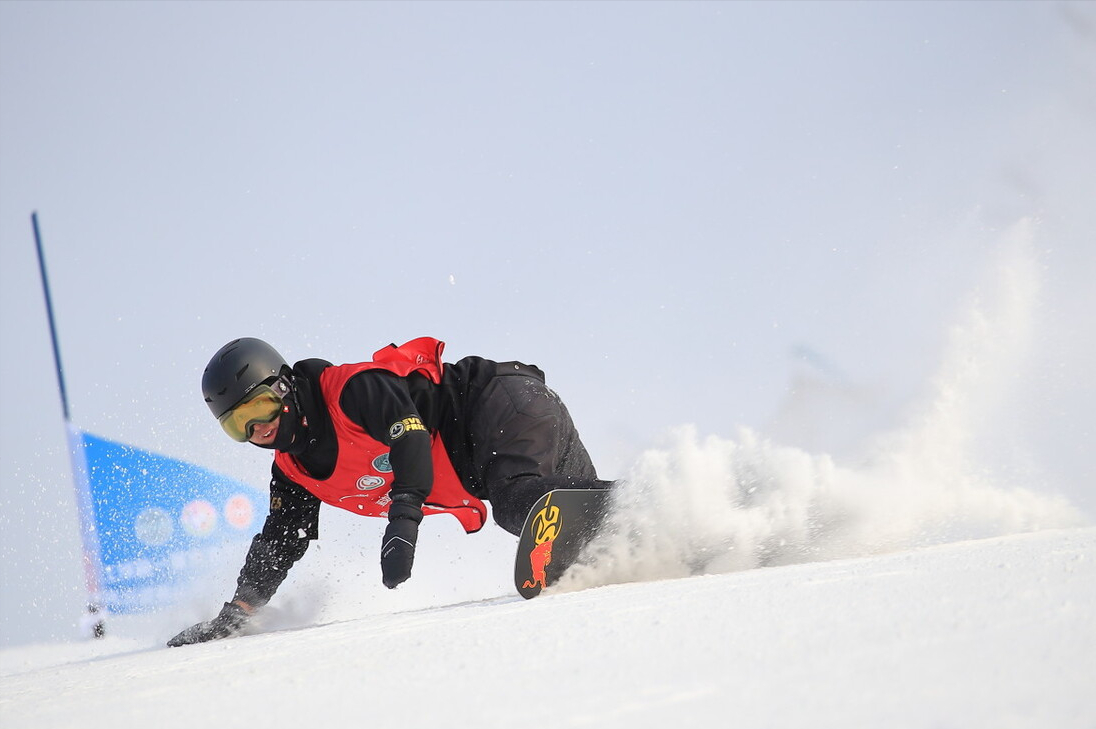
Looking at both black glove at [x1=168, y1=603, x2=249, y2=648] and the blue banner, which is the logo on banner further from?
black glove at [x1=168, y1=603, x2=249, y2=648]

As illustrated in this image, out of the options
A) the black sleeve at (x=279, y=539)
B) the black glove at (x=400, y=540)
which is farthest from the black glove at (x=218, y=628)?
the black glove at (x=400, y=540)

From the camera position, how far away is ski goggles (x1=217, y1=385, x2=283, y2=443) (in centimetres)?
323

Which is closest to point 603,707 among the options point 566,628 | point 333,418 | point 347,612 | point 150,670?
point 566,628

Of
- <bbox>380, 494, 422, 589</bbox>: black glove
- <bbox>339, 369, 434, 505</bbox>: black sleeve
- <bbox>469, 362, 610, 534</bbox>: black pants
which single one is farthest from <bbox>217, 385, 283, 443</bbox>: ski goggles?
<bbox>469, 362, 610, 534</bbox>: black pants

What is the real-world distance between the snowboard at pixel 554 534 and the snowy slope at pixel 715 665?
0.69 meters

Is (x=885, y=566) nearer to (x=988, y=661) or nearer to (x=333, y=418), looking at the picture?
(x=988, y=661)

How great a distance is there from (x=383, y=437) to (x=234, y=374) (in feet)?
2.10

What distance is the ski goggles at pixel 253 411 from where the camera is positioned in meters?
3.23

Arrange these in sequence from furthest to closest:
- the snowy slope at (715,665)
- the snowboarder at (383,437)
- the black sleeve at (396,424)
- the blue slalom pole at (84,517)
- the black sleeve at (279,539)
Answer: the blue slalom pole at (84,517), the black sleeve at (279,539), the snowboarder at (383,437), the black sleeve at (396,424), the snowy slope at (715,665)

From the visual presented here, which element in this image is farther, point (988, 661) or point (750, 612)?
point (750, 612)

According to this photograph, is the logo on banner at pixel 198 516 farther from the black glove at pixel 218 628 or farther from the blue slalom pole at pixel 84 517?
the black glove at pixel 218 628

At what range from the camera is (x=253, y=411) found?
10.6 feet

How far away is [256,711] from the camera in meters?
1.34

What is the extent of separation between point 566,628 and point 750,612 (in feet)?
1.16
